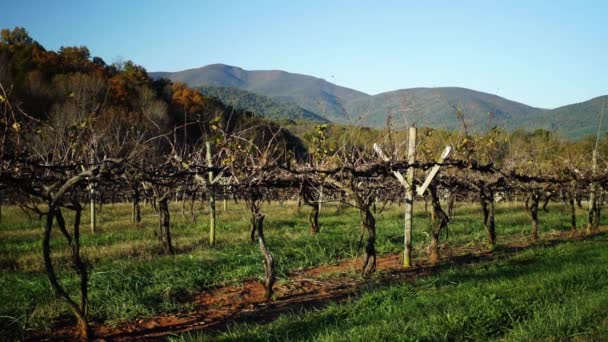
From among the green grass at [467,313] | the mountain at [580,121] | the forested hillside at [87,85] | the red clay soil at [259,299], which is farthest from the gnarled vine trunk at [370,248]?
the forested hillside at [87,85]

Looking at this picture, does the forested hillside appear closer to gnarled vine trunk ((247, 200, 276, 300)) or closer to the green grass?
gnarled vine trunk ((247, 200, 276, 300))

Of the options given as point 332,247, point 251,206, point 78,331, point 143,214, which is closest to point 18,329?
point 78,331

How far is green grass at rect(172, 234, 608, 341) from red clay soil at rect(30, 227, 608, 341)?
53 centimetres

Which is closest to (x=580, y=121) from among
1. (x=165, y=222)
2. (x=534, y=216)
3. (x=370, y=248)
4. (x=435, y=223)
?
(x=534, y=216)

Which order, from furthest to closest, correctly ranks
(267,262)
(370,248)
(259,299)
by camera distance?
(370,248)
(259,299)
(267,262)

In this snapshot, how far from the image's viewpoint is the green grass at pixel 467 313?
4.65 metres

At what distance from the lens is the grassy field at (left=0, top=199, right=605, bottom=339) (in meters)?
6.36

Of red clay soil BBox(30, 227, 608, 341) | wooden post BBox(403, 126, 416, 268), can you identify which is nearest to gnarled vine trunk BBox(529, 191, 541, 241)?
red clay soil BBox(30, 227, 608, 341)

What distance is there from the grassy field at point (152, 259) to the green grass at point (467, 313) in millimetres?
1784

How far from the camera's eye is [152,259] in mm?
9570

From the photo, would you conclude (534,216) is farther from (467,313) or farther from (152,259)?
(152,259)

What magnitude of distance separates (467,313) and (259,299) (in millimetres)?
3091

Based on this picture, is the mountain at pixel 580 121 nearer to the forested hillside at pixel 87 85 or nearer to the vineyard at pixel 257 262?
the vineyard at pixel 257 262

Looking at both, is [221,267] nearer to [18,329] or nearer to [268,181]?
[268,181]
